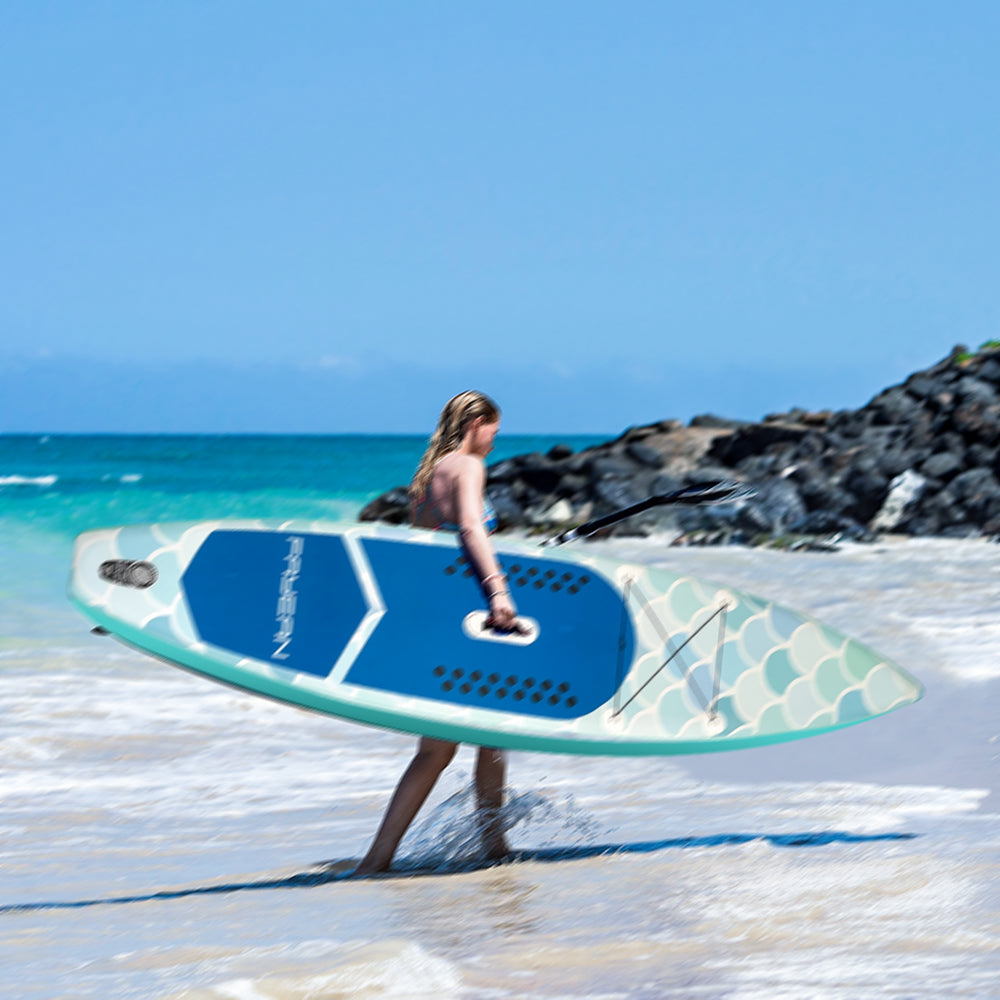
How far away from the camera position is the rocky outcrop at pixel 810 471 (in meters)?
17.5

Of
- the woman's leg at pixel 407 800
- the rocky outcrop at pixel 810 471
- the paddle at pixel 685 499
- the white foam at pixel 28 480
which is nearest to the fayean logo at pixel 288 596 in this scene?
the woman's leg at pixel 407 800

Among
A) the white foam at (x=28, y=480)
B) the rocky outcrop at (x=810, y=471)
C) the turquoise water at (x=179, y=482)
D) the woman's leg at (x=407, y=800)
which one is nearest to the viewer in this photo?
the woman's leg at (x=407, y=800)

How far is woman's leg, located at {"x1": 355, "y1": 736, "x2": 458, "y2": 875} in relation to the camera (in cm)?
399

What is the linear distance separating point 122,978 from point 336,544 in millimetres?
1597

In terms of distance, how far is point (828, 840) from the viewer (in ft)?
14.0

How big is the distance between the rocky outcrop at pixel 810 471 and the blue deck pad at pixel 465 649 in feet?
41.2

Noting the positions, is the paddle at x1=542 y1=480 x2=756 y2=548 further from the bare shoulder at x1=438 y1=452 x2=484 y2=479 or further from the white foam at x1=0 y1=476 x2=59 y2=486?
the white foam at x1=0 y1=476 x2=59 y2=486

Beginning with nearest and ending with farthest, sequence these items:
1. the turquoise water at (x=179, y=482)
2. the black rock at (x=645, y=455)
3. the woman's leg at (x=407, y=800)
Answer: the woman's leg at (x=407, y=800) → the black rock at (x=645, y=455) → the turquoise water at (x=179, y=482)

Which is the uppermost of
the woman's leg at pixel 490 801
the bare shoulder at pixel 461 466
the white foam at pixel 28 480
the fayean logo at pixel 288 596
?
the bare shoulder at pixel 461 466

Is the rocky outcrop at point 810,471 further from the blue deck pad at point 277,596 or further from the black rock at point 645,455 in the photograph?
the blue deck pad at point 277,596

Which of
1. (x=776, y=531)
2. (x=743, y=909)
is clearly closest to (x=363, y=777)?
(x=743, y=909)

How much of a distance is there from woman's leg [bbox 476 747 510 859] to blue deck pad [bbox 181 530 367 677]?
566mm

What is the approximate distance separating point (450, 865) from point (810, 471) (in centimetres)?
1618

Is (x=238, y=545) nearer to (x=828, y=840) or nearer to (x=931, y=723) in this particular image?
(x=828, y=840)
